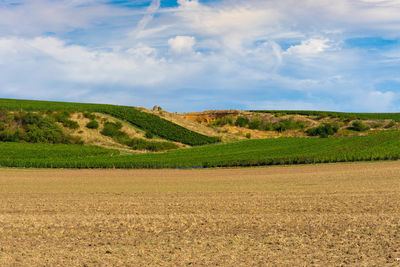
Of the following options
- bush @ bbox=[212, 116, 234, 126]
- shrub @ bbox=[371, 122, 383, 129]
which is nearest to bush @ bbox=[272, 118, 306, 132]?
bush @ bbox=[212, 116, 234, 126]

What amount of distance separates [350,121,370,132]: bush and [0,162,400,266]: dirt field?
81.6 meters

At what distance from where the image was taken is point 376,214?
17.0 metres

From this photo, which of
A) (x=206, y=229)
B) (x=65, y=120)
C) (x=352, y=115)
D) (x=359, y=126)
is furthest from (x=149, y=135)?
(x=206, y=229)

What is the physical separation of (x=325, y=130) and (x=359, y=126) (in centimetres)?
875

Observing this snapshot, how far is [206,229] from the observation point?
14.9 m

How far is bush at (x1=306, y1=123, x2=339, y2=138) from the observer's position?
327ft

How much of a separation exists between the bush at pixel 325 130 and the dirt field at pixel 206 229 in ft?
252

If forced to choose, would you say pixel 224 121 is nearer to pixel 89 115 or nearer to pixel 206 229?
pixel 89 115

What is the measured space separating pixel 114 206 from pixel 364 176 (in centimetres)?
2087

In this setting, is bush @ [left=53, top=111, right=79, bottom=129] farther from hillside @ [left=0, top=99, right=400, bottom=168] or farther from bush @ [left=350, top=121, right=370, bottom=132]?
bush @ [left=350, top=121, right=370, bottom=132]

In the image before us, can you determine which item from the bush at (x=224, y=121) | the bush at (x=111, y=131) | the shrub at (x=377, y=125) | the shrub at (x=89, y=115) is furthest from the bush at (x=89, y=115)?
the shrub at (x=377, y=125)

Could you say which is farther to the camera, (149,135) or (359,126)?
(359,126)

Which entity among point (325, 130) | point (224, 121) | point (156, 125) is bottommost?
point (325, 130)

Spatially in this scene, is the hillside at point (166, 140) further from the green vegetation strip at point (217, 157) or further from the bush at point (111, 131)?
the bush at point (111, 131)
